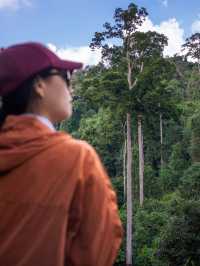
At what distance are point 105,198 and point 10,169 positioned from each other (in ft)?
0.75

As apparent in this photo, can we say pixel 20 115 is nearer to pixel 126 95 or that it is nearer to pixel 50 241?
pixel 50 241

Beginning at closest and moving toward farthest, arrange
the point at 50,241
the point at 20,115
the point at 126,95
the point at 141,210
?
the point at 50,241
the point at 20,115
the point at 126,95
the point at 141,210

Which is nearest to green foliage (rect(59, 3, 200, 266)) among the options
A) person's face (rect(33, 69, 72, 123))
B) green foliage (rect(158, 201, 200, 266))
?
green foliage (rect(158, 201, 200, 266))

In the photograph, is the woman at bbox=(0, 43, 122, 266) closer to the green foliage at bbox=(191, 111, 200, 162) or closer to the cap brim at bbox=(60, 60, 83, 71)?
the cap brim at bbox=(60, 60, 83, 71)

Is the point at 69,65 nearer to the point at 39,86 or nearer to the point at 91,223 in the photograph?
the point at 39,86

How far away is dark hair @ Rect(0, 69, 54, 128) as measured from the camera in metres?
Answer: 1.30

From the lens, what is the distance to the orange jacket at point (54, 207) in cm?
118

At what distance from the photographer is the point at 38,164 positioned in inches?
47.4

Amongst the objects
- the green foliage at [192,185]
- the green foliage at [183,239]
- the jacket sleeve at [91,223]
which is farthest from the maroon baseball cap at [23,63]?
the green foliage at [192,185]

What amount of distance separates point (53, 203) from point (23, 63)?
35 centimetres

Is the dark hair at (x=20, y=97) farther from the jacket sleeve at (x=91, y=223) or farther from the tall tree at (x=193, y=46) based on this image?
the tall tree at (x=193, y=46)

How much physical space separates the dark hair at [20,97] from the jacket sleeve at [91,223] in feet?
0.76

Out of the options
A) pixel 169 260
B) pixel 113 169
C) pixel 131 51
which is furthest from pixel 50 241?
pixel 113 169

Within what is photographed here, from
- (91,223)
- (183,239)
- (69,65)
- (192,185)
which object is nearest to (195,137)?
(192,185)
